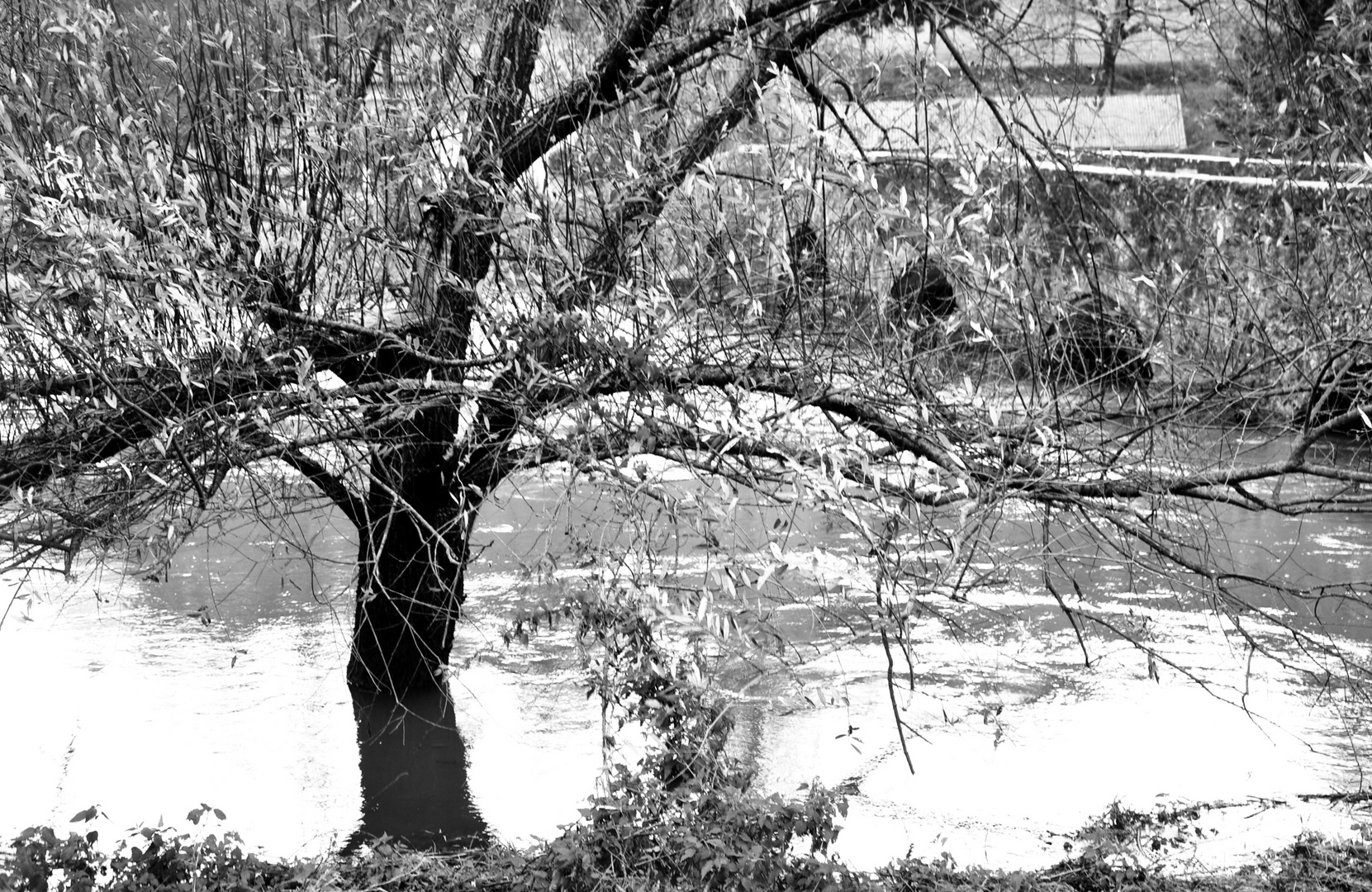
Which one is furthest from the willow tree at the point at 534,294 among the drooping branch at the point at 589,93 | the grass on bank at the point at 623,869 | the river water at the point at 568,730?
the grass on bank at the point at 623,869

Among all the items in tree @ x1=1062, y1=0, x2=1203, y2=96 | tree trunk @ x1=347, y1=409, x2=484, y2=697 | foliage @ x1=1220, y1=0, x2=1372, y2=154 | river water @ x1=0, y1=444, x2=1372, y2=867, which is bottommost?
river water @ x1=0, y1=444, x2=1372, y2=867

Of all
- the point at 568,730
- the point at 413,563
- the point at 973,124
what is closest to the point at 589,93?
the point at 973,124

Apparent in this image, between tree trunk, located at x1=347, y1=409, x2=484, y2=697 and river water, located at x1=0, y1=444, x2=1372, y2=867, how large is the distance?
249 mm

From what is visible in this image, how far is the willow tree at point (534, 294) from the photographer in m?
4.02

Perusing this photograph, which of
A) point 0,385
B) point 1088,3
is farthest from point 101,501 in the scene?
point 1088,3

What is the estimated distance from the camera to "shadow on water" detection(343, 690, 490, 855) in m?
5.93

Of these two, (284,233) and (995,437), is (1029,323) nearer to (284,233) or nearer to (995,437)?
(995,437)

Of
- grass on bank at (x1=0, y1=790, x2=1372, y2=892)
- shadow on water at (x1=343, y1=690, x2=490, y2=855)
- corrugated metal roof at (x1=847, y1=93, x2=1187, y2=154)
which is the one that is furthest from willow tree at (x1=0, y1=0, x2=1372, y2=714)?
shadow on water at (x1=343, y1=690, x2=490, y2=855)

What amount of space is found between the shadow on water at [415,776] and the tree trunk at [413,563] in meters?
0.17

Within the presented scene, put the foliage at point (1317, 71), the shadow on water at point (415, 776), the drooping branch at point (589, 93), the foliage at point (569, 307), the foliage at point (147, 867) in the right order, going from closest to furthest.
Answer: the foliage at point (569, 307) < the foliage at point (147, 867) < the foliage at point (1317, 71) < the drooping branch at point (589, 93) < the shadow on water at point (415, 776)

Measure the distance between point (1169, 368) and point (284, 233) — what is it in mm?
3227

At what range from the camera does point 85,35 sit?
14.4 ft

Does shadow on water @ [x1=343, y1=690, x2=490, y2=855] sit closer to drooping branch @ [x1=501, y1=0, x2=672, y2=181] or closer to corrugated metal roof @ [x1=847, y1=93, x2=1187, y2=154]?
drooping branch @ [x1=501, y1=0, x2=672, y2=181]

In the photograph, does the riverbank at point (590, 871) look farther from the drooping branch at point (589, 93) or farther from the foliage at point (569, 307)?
the drooping branch at point (589, 93)
